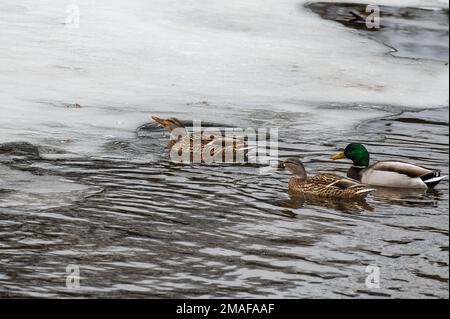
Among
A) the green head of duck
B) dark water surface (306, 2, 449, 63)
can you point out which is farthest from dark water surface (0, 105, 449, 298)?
dark water surface (306, 2, 449, 63)

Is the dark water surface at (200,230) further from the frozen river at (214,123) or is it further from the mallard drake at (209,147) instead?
the mallard drake at (209,147)

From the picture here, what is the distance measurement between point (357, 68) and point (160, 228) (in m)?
7.38

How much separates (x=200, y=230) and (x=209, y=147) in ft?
8.63

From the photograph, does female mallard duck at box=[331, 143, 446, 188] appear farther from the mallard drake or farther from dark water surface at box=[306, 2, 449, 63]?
dark water surface at box=[306, 2, 449, 63]

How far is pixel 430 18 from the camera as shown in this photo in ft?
63.9

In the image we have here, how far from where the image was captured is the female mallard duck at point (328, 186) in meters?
10.3

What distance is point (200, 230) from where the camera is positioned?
8719mm

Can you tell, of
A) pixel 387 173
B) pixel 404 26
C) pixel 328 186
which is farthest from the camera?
pixel 404 26

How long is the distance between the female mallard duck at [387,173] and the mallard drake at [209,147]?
1102mm

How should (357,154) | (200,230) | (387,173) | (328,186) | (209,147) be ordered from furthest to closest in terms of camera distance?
(209,147) < (357,154) < (387,173) < (328,186) < (200,230)

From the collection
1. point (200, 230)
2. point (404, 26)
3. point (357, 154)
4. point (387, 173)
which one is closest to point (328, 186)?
point (387, 173)

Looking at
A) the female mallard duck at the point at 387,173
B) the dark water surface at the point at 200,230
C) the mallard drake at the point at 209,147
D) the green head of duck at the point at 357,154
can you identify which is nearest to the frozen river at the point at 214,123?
the dark water surface at the point at 200,230

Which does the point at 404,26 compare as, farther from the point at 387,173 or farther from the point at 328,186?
the point at 328,186
